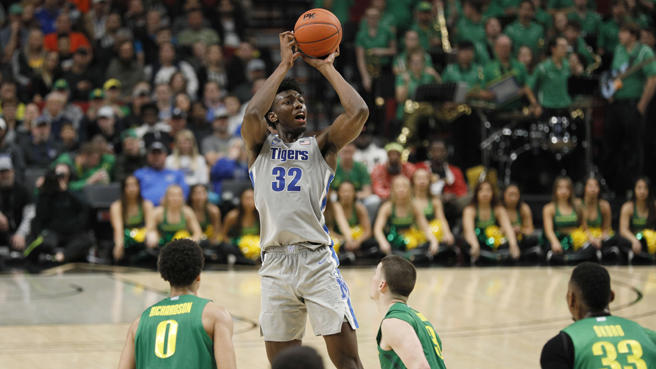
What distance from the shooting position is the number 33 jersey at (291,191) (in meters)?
4.52

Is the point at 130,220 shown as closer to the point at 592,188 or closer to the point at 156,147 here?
the point at 156,147

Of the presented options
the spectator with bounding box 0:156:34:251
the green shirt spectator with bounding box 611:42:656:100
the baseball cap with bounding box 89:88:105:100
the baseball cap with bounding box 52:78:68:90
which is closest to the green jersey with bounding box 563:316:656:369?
the spectator with bounding box 0:156:34:251

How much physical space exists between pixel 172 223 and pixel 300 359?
30.0 feet

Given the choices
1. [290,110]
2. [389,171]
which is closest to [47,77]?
[389,171]

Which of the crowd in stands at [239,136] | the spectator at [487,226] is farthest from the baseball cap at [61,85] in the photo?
the spectator at [487,226]

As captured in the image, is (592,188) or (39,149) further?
(39,149)

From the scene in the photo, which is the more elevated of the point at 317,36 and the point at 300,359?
the point at 317,36

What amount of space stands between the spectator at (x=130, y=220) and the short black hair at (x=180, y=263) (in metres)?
7.65

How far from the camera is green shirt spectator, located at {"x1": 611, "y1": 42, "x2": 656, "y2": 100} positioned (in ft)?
42.1

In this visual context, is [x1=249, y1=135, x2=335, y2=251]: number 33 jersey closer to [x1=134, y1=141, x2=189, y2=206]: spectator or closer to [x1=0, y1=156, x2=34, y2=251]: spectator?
[x1=134, y1=141, x2=189, y2=206]: spectator

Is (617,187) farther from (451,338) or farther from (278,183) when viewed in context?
(278,183)

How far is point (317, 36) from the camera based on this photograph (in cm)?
460

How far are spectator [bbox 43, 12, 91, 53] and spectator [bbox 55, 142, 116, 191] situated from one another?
2.67 m

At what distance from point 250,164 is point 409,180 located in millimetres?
7724
